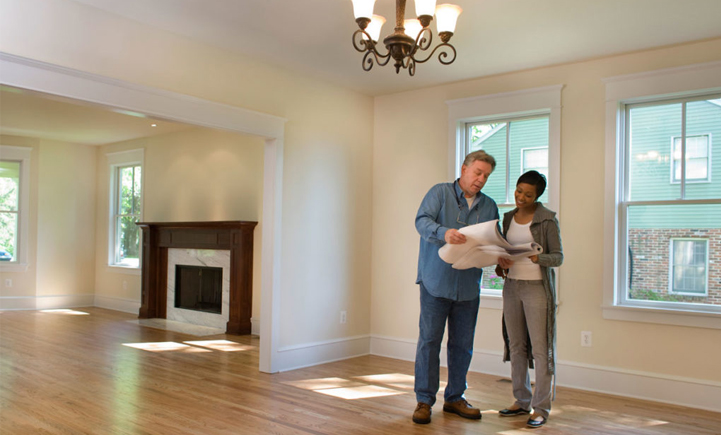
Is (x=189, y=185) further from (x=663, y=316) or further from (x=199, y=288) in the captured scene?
(x=663, y=316)

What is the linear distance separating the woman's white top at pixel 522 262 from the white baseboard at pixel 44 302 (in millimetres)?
7890

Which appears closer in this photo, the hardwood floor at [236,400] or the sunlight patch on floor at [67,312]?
the hardwood floor at [236,400]

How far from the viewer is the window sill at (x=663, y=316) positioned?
12.6 ft

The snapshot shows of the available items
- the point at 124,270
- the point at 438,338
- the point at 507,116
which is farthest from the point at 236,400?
the point at 124,270

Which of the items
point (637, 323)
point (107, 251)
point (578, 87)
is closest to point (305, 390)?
point (637, 323)

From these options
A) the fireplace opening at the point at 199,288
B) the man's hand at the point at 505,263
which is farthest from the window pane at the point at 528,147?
the fireplace opening at the point at 199,288

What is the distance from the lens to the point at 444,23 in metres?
2.88

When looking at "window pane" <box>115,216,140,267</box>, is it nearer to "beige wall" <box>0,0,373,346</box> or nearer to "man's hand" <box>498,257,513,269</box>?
"beige wall" <box>0,0,373,346</box>

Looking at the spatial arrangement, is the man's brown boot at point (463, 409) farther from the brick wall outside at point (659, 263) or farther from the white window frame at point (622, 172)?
the brick wall outside at point (659, 263)

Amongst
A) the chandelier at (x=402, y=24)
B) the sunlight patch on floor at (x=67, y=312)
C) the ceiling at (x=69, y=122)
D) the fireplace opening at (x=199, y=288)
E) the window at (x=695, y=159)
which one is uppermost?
the ceiling at (x=69, y=122)

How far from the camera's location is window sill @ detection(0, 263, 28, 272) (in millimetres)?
8453

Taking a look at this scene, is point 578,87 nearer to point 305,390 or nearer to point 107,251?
point 305,390

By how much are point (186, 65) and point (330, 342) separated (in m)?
2.65

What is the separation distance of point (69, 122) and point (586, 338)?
660cm
